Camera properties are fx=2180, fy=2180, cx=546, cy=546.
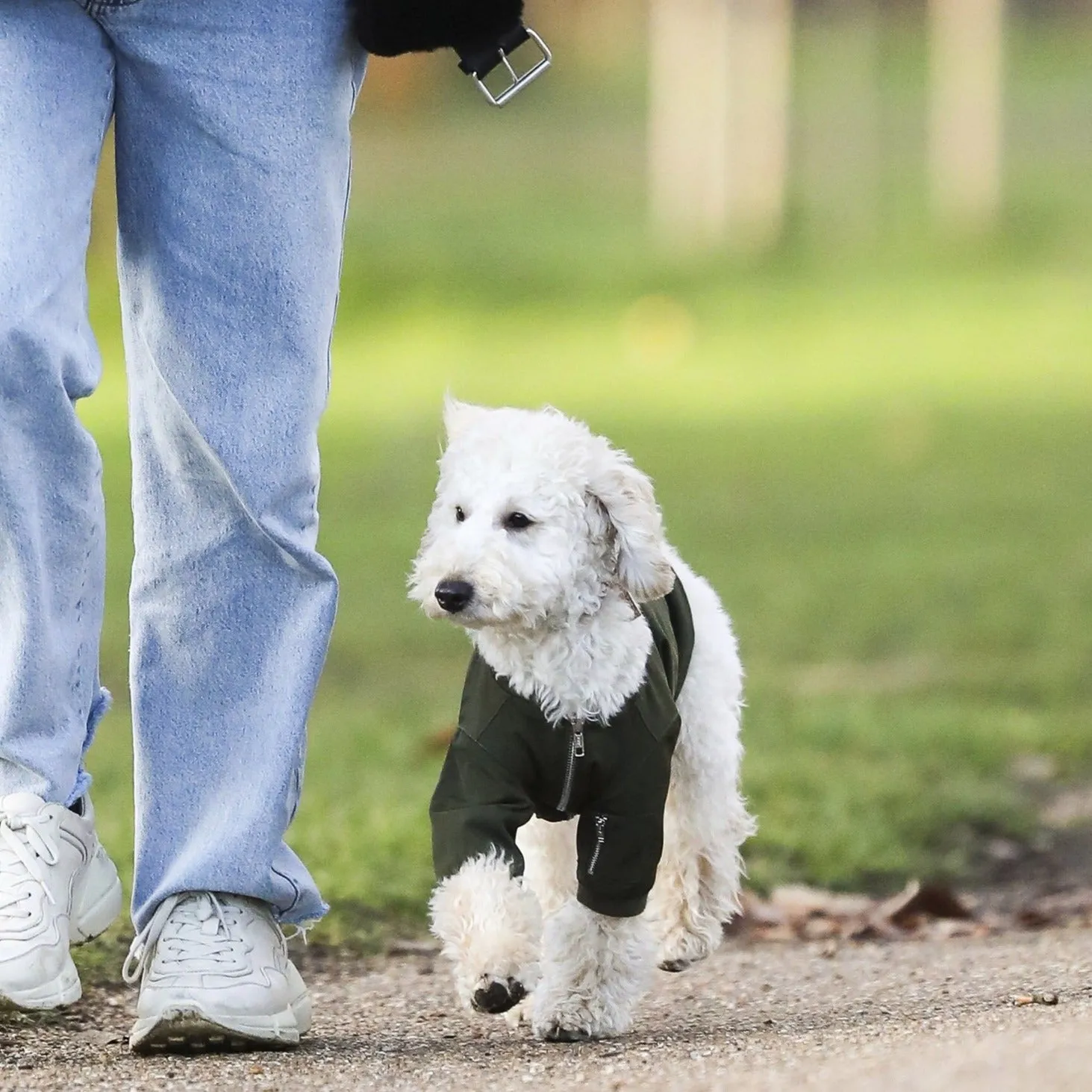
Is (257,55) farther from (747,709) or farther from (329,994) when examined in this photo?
(747,709)

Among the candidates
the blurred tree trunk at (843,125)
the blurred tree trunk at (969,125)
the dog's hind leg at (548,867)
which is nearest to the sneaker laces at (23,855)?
Result: the dog's hind leg at (548,867)

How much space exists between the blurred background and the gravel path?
0.86 metres

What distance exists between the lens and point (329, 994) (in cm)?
426

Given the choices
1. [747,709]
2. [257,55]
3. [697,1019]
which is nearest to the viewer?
[257,55]

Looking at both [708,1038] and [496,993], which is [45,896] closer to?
[496,993]

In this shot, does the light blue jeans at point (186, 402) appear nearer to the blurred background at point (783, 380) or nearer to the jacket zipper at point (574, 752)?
the jacket zipper at point (574, 752)

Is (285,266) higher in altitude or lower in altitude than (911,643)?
higher

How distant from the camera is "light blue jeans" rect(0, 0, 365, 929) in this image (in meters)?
3.34

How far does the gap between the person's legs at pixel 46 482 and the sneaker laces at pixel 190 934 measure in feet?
0.44

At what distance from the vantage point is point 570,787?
369 centimetres

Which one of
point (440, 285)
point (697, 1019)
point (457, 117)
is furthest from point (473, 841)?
point (457, 117)

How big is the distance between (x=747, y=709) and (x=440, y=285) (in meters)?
11.9

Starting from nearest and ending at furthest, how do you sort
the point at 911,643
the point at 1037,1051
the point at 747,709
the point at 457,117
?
the point at 1037,1051
the point at 747,709
the point at 911,643
the point at 457,117

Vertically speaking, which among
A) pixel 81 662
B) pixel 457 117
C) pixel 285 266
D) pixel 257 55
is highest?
pixel 457 117
